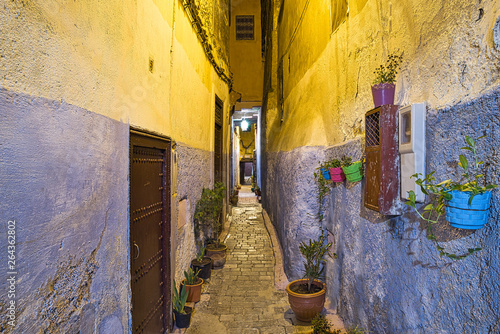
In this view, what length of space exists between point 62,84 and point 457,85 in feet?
7.45

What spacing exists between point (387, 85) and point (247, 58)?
52.8 ft

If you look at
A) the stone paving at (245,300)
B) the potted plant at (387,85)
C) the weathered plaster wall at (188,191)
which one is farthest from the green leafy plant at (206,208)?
the potted plant at (387,85)

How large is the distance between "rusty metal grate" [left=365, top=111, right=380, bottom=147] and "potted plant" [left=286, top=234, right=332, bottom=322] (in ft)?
7.04

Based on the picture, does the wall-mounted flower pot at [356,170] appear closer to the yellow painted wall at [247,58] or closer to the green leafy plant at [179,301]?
the green leafy plant at [179,301]

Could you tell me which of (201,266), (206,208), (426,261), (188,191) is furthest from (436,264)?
(206,208)

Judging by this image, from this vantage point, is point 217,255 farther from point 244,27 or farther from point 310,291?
point 244,27

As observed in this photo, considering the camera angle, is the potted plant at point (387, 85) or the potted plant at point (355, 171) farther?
the potted plant at point (355, 171)

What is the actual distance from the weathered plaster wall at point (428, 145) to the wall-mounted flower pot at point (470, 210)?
6 centimetres

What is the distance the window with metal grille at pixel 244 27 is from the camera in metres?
17.8

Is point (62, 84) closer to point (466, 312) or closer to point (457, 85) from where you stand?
point (457, 85)

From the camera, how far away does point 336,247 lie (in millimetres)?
4191

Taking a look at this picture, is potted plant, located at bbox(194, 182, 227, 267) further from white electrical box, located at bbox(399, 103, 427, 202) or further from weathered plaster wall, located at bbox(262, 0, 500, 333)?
white electrical box, located at bbox(399, 103, 427, 202)

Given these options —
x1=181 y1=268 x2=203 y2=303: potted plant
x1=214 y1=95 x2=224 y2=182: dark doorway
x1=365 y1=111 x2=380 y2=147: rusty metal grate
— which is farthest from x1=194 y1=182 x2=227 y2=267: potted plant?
x1=365 y1=111 x2=380 y2=147: rusty metal grate

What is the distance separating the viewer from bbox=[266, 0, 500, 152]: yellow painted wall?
161 centimetres
